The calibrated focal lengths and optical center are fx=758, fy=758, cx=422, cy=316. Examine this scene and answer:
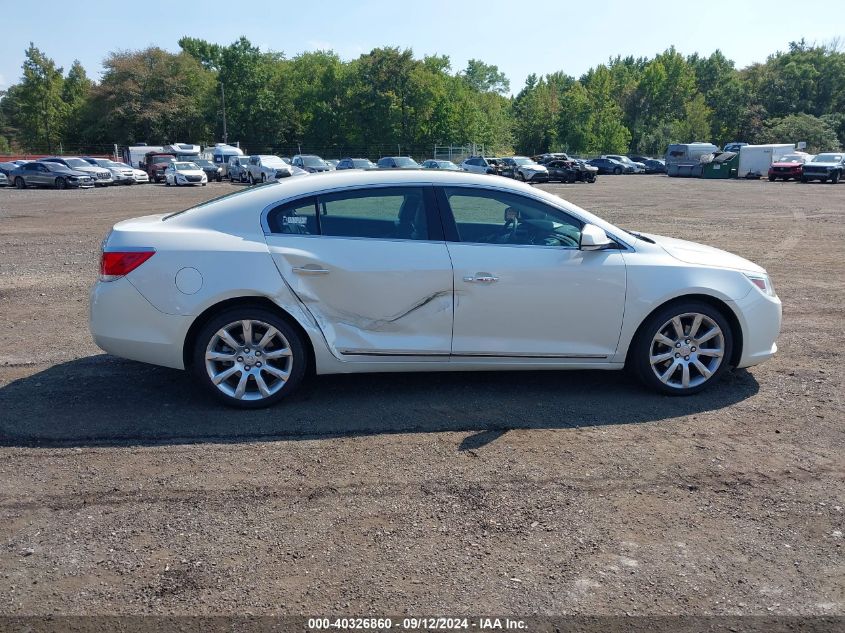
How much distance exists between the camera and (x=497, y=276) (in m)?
5.32

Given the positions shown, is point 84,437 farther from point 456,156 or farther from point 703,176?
point 456,156

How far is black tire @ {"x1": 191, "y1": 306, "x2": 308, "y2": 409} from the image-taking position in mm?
5207

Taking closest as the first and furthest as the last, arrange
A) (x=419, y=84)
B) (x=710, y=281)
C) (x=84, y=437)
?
(x=84, y=437) < (x=710, y=281) < (x=419, y=84)

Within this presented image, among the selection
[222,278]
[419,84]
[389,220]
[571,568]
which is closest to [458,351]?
[389,220]

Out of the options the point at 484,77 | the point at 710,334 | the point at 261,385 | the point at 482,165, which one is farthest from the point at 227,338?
the point at 484,77

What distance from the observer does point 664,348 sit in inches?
222

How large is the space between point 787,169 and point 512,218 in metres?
47.8

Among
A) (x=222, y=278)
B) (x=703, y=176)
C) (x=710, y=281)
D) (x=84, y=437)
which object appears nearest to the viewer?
(x=84, y=437)

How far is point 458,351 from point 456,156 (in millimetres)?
65191

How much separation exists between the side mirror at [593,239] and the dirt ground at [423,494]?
113cm

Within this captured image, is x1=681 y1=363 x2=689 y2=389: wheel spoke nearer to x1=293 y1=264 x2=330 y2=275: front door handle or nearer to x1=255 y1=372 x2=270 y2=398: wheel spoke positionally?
x1=293 y1=264 x2=330 y2=275: front door handle

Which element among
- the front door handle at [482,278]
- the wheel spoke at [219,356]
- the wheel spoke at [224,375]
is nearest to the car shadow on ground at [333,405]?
the wheel spoke at [224,375]

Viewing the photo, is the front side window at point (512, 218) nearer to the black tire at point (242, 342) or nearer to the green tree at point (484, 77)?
the black tire at point (242, 342)

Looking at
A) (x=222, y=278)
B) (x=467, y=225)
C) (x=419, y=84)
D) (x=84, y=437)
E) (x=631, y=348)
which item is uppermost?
(x=419, y=84)
